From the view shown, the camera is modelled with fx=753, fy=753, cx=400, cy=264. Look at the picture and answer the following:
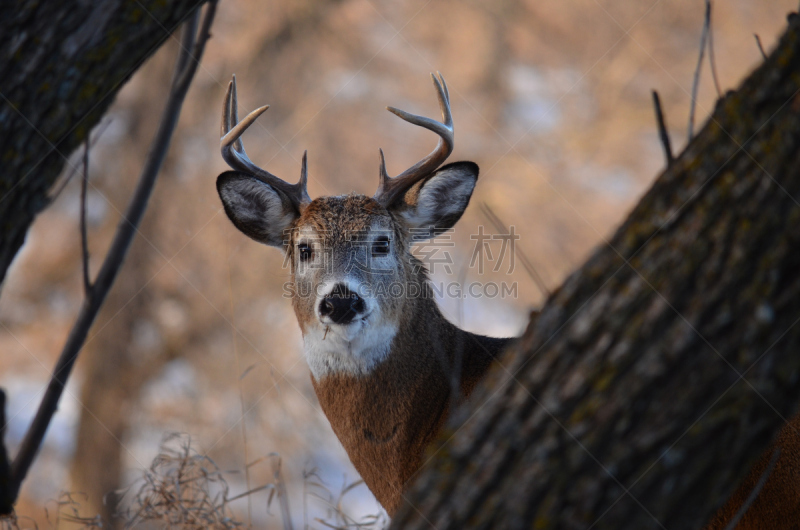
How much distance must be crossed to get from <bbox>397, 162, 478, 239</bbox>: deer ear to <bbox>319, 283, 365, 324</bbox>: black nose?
101cm

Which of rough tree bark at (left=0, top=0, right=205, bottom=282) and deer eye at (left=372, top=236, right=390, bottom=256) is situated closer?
rough tree bark at (left=0, top=0, right=205, bottom=282)

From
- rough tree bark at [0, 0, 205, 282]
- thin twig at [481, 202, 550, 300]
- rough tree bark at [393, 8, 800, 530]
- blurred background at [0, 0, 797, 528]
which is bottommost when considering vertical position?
rough tree bark at [393, 8, 800, 530]

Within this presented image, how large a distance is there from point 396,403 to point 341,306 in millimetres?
619

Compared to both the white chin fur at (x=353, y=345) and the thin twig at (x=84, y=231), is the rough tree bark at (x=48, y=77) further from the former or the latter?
the white chin fur at (x=353, y=345)

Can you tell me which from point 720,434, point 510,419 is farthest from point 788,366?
point 510,419

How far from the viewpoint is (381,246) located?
14.7 feet

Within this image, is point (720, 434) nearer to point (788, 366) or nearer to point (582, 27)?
point (788, 366)

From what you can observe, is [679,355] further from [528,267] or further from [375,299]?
[375,299]

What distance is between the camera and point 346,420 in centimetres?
410

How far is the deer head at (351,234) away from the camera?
4.05m

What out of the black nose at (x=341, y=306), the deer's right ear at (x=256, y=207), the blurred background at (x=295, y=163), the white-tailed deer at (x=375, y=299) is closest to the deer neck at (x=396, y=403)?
the white-tailed deer at (x=375, y=299)

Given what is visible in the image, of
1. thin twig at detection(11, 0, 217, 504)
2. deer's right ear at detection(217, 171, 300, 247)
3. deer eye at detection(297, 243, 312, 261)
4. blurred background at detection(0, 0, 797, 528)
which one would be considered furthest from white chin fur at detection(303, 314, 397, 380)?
blurred background at detection(0, 0, 797, 528)

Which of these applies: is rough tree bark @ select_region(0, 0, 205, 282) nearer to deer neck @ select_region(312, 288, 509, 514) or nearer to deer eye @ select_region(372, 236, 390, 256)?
deer neck @ select_region(312, 288, 509, 514)

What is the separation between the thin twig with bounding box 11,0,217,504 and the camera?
2973 millimetres
